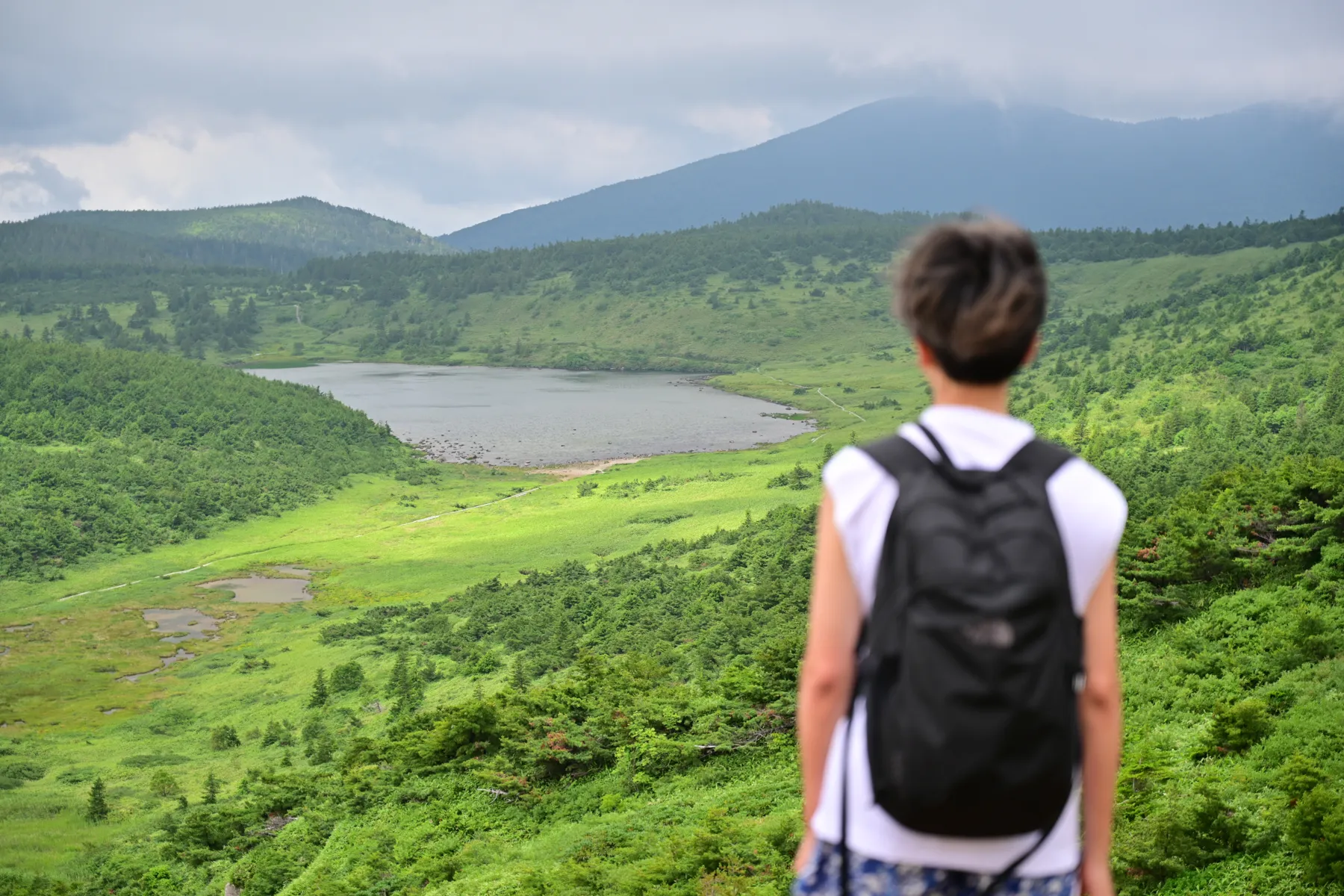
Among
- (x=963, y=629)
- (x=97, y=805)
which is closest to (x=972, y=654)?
(x=963, y=629)

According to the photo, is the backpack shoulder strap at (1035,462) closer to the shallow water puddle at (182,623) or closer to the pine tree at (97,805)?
the pine tree at (97,805)

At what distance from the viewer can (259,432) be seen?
279ft

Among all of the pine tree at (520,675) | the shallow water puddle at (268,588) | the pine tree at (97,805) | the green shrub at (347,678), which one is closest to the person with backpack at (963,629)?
the pine tree at (520,675)

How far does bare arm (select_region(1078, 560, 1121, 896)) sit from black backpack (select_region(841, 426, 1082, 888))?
0.12 m

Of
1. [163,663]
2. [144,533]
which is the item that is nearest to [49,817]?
[163,663]

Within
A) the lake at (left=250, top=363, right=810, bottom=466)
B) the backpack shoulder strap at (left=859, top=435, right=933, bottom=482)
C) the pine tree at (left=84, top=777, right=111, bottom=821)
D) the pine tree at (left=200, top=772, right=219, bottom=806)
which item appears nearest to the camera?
the backpack shoulder strap at (left=859, top=435, right=933, bottom=482)

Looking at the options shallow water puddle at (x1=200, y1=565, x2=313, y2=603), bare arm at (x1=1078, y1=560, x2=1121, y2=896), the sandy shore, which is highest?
bare arm at (x1=1078, y1=560, x2=1121, y2=896)

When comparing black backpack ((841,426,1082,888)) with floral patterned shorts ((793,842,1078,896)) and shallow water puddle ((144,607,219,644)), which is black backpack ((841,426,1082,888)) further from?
shallow water puddle ((144,607,219,644))

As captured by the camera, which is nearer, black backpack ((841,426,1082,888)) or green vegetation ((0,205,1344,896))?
black backpack ((841,426,1082,888))

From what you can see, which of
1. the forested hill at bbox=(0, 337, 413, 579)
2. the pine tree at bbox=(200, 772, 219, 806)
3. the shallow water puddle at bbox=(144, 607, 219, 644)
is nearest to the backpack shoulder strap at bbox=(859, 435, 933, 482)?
the pine tree at bbox=(200, 772, 219, 806)

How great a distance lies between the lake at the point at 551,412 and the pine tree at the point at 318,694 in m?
53.5

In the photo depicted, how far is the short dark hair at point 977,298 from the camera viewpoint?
2.98 meters

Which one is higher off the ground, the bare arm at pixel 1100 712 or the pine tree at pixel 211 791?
the bare arm at pixel 1100 712

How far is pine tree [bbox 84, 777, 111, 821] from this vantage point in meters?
25.0
